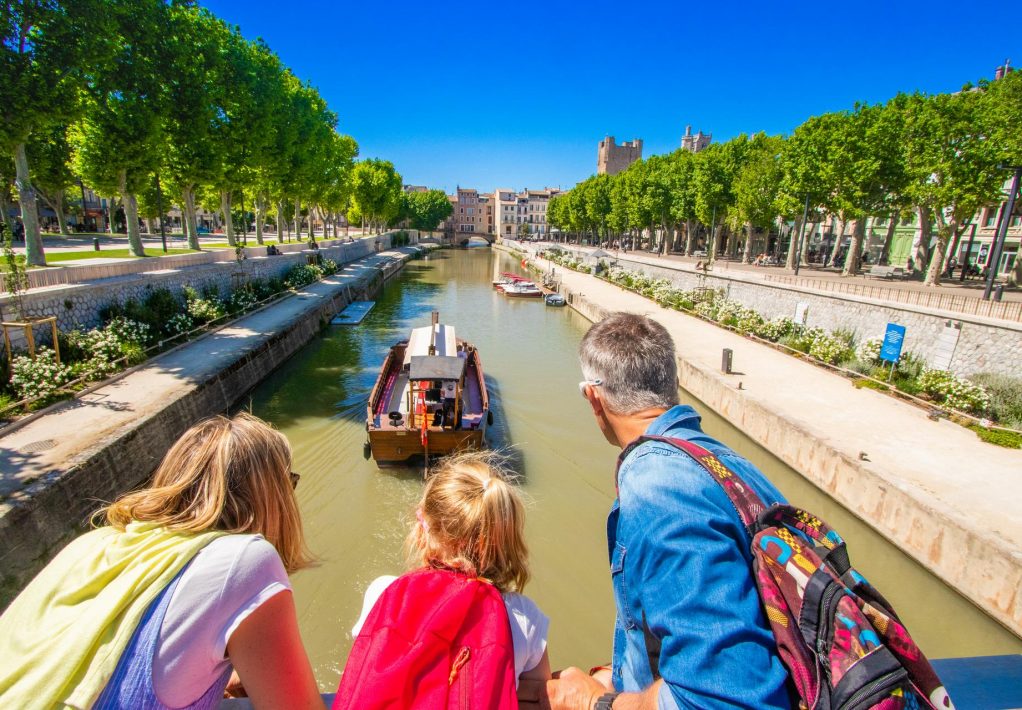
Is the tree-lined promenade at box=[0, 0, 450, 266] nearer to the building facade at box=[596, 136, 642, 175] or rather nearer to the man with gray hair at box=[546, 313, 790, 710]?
the man with gray hair at box=[546, 313, 790, 710]

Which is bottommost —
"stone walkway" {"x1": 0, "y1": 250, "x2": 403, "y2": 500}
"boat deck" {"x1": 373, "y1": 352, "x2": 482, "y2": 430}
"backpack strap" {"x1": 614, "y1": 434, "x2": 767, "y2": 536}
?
"boat deck" {"x1": 373, "y1": 352, "x2": 482, "y2": 430}

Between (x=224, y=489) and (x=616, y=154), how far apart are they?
396 feet

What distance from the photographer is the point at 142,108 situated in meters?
17.8

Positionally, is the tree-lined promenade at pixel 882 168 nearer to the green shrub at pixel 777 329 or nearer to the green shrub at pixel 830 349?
the green shrub at pixel 830 349

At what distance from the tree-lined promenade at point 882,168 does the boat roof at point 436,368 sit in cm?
1469

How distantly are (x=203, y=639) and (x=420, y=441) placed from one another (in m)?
9.02

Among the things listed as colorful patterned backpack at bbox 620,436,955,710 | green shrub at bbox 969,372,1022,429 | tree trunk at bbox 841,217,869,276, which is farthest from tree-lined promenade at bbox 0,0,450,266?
tree trunk at bbox 841,217,869,276

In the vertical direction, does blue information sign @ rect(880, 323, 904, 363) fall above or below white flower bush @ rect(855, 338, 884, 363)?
above

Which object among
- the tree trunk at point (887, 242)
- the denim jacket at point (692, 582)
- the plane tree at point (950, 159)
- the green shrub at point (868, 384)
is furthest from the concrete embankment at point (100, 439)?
the tree trunk at point (887, 242)

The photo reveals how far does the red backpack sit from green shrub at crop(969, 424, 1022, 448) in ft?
39.0

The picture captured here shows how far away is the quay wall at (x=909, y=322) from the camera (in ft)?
38.0

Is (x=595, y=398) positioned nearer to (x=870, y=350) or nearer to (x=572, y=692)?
(x=572, y=692)

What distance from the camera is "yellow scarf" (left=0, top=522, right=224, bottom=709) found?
124 centimetres

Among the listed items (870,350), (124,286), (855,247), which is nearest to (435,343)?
(124,286)
